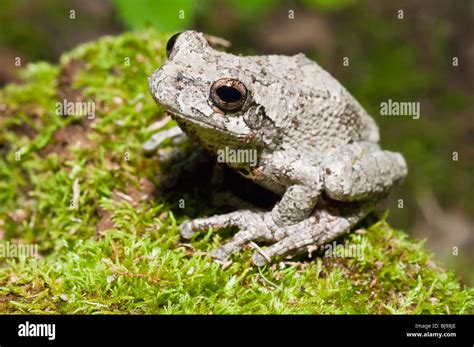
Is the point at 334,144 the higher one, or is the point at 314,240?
the point at 334,144

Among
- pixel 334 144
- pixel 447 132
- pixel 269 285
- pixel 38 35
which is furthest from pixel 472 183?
pixel 38 35

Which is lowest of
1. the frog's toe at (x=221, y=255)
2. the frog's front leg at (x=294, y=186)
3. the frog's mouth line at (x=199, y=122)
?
the frog's toe at (x=221, y=255)

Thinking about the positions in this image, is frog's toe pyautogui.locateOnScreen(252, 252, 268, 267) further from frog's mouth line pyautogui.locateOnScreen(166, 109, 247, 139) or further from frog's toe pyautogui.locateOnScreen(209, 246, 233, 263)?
frog's mouth line pyautogui.locateOnScreen(166, 109, 247, 139)

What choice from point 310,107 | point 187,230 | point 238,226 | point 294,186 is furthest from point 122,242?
point 310,107

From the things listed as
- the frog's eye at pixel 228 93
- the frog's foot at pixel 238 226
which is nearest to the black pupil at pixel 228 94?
the frog's eye at pixel 228 93

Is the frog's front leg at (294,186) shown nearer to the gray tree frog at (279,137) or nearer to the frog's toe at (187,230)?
the gray tree frog at (279,137)

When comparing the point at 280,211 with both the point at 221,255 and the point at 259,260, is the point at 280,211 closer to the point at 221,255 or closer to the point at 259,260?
the point at 259,260
